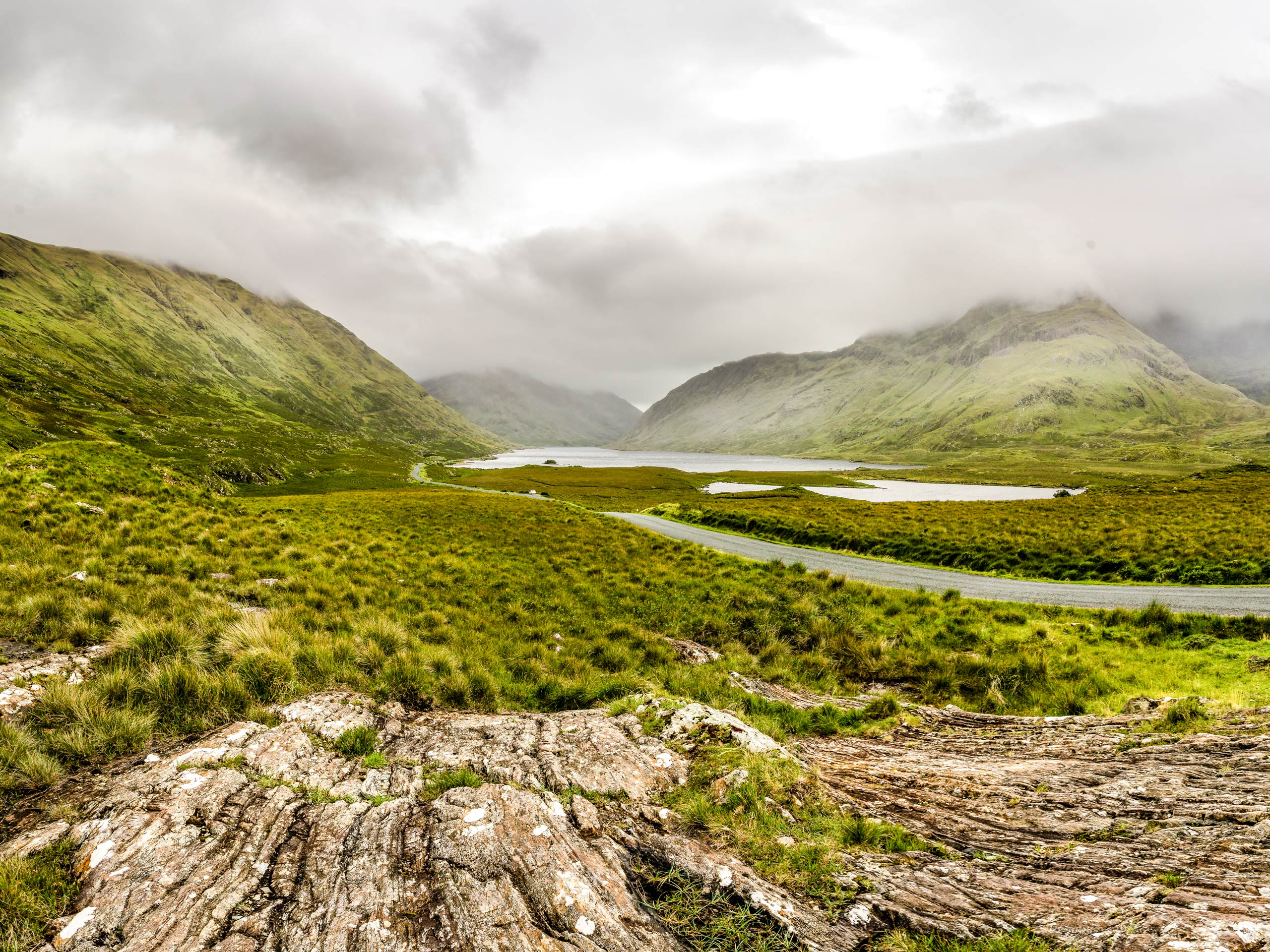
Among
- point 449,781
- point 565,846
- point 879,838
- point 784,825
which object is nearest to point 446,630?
point 449,781

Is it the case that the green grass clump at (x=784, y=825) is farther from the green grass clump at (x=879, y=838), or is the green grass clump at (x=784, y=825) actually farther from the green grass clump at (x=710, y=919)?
the green grass clump at (x=710, y=919)

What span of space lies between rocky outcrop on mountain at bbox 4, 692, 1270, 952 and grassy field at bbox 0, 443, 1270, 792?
1.22 m

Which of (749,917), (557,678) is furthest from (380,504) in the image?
(749,917)

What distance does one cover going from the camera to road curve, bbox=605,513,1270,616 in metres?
18.0

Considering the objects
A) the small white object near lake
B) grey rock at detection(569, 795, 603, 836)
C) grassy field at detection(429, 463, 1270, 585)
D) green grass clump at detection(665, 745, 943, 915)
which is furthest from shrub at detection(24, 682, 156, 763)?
the small white object near lake

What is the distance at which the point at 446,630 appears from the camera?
12.1 m

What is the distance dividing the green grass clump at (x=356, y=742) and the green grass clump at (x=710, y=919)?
420cm

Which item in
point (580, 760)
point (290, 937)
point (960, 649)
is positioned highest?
point (290, 937)

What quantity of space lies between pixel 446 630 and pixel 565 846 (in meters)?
8.15

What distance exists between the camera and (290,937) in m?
3.69

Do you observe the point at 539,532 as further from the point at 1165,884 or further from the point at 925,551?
the point at 1165,884

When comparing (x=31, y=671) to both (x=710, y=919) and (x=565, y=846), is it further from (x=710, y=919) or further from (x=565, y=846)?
(x=710, y=919)

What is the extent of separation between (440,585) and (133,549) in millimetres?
7703

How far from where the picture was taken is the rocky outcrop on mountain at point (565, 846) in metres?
3.79
